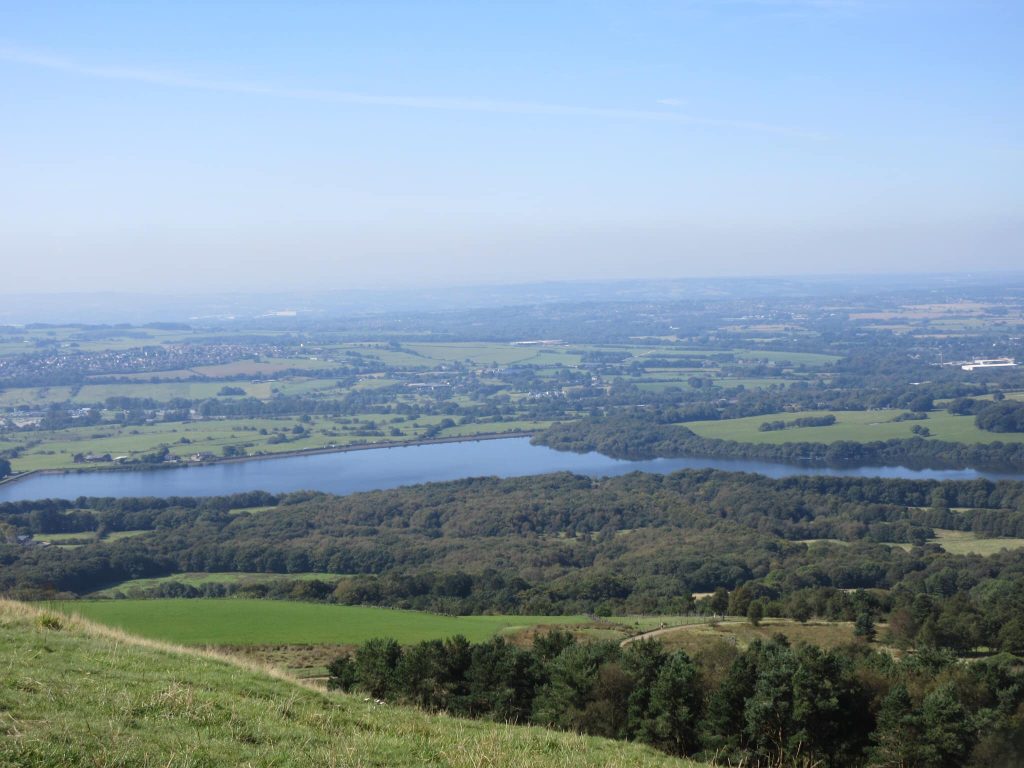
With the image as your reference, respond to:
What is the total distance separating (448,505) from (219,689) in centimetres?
4559

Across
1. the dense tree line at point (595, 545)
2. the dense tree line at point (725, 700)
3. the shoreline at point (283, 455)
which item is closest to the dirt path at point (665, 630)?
the dense tree line at point (595, 545)

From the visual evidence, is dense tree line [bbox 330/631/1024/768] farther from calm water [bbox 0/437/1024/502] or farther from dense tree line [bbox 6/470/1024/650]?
calm water [bbox 0/437/1024/502]

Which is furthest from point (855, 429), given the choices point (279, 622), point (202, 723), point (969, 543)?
point (202, 723)

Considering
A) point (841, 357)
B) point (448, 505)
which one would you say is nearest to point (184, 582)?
point (448, 505)

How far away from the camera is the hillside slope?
5.91 m

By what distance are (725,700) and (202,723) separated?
793cm

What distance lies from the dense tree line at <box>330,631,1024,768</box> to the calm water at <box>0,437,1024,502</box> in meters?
45.2

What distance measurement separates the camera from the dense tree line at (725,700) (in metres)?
12.5

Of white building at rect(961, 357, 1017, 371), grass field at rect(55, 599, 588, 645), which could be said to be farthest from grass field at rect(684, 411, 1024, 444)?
grass field at rect(55, 599, 588, 645)

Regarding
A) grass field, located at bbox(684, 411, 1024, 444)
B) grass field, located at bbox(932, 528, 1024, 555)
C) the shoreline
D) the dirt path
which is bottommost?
grass field, located at bbox(932, 528, 1024, 555)

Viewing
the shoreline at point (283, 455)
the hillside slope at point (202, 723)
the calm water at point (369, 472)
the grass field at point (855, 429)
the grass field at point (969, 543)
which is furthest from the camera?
the grass field at point (855, 429)

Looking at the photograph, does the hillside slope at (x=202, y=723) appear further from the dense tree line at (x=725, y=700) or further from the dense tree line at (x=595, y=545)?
the dense tree line at (x=595, y=545)

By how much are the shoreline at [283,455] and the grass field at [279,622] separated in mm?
40468

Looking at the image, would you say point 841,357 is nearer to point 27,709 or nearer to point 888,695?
point 888,695
